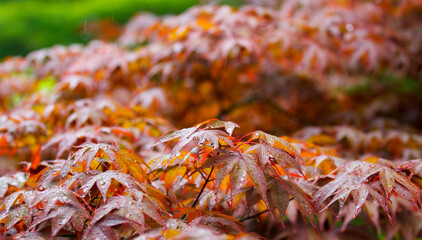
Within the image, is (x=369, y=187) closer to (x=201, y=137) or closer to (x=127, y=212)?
(x=201, y=137)

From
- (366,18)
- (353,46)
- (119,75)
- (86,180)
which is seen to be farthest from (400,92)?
(86,180)

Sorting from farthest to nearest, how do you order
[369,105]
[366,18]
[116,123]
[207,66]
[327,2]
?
[369,105], [327,2], [366,18], [207,66], [116,123]

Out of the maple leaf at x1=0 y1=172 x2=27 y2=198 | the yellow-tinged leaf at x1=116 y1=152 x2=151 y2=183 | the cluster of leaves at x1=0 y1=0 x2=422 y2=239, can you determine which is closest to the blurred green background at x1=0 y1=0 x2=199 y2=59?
the cluster of leaves at x1=0 y1=0 x2=422 y2=239

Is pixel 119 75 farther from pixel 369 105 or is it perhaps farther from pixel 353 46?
pixel 369 105

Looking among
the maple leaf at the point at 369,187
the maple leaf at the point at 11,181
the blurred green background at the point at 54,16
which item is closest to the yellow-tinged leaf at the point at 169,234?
the maple leaf at the point at 369,187

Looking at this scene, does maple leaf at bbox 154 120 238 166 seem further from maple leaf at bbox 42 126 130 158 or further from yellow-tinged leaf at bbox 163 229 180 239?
maple leaf at bbox 42 126 130 158

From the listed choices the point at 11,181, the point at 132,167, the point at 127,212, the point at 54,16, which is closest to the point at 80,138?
the point at 11,181
